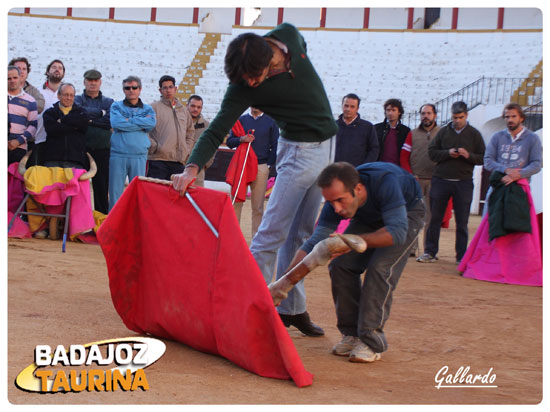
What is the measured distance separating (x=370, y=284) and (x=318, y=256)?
1.44 ft

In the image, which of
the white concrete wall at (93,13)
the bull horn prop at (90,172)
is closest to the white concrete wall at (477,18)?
the white concrete wall at (93,13)

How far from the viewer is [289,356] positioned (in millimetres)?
2898

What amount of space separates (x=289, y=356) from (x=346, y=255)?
0.77 metres

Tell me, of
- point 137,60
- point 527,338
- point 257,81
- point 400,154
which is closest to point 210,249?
point 257,81

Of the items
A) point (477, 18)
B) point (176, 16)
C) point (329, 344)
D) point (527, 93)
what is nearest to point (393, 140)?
point (329, 344)

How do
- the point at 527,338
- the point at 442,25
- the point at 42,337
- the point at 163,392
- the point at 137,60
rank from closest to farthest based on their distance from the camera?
the point at 163,392 → the point at 42,337 → the point at 527,338 → the point at 137,60 → the point at 442,25

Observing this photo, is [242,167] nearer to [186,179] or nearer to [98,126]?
[98,126]

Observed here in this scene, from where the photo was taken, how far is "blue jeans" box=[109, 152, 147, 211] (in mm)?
7320

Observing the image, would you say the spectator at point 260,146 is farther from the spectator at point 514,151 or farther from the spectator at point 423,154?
the spectator at point 514,151

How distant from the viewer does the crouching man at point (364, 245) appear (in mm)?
3115

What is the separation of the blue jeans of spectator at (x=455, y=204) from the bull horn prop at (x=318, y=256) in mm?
4273

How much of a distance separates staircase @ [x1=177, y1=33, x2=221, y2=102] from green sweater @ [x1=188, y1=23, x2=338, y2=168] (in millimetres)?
18360

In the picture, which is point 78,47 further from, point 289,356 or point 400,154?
point 289,356

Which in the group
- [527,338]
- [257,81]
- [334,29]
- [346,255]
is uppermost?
[334,29]
